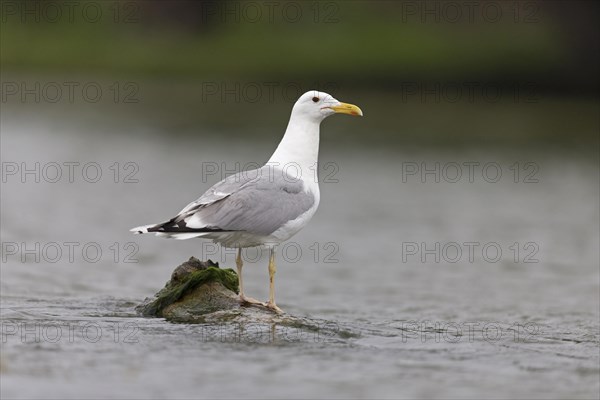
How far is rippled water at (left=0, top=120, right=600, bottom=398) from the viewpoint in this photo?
362 inches

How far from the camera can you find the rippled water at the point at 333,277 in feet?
30.2

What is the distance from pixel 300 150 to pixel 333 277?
5620 millimetres

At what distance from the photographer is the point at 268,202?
10.7m

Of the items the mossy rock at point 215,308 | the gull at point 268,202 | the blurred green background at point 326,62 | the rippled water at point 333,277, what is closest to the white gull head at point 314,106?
the gull at point 268,202

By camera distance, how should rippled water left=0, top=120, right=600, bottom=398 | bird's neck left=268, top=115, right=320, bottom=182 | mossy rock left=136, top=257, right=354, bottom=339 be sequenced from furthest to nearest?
bird's neck left=268, top=115, right=320, bottom=182, mossy rock left=136, top=257, right=354, bottom=339, rippled water left=0, top=120, right=600, bottom=398

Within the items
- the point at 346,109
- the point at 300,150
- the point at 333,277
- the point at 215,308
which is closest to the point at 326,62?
the point at 333,277

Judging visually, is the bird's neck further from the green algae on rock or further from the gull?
the green algae on rock

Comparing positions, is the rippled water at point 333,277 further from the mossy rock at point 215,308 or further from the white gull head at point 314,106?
the white gull head at point 314,106

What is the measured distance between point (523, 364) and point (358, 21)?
40.9 m

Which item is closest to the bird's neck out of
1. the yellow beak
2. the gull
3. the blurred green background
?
the gull

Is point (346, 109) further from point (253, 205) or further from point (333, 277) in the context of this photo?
point (333, 277)

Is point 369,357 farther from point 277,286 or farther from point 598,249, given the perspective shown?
point 598,249

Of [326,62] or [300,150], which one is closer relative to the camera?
[300,150]

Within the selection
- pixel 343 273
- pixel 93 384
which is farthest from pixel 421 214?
pixel 93 384
